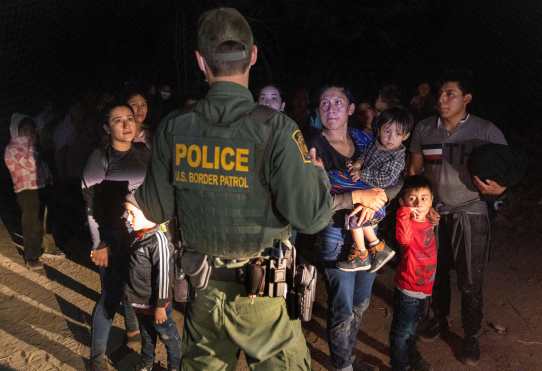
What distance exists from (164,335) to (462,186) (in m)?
2.57

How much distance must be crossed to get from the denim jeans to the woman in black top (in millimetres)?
299

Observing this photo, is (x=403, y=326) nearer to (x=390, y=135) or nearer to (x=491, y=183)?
(x=491, y=183)

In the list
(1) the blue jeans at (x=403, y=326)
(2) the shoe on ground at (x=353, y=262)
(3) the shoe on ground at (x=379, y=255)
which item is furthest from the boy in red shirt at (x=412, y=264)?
(2) the shoe on ground at (x=353, y=262)

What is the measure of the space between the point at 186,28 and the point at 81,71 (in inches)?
188

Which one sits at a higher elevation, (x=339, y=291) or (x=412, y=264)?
(x=412, y=264)

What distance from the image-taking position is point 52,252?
595cm

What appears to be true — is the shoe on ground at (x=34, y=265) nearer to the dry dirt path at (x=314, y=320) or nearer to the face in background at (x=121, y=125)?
the dry dirt path at (x=314, y=320)

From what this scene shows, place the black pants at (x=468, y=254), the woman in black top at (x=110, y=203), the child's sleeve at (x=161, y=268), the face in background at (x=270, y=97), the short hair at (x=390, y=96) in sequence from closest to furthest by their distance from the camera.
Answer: the child's sleeve at (x=161, y=268)
the woman in black top at (x=110, y=203)
the black pants at (x=468, y=254)
the face in background at (x=270, y=97)
the short hair at (x=390, y=96)

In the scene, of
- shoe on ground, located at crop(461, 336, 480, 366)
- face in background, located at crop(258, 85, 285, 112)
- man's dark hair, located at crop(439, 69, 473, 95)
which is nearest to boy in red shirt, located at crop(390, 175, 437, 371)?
shoe on ground, located at crop(461, 336, 480, 366)

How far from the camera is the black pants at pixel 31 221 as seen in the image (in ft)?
18.2

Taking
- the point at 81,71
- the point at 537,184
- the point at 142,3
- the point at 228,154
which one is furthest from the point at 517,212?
the point at 81,71

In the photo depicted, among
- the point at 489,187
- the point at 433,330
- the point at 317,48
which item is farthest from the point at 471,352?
the point at 317,48

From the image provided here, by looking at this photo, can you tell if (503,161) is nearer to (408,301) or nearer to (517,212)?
(408,301)

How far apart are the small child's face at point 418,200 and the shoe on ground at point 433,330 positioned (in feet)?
4.47
